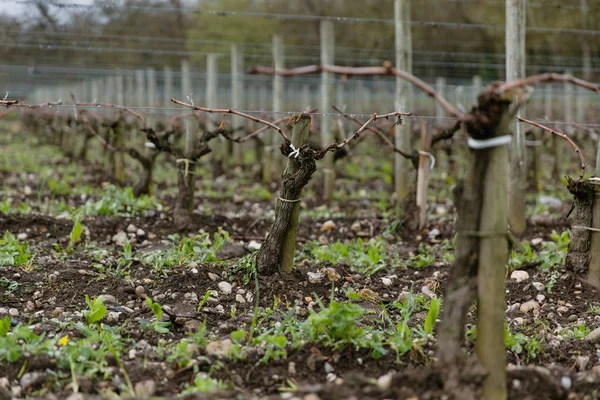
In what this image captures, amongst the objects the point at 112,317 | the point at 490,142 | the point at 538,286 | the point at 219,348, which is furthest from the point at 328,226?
the point at 490,142

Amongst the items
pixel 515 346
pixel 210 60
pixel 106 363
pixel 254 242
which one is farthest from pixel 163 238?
pixel 210 60

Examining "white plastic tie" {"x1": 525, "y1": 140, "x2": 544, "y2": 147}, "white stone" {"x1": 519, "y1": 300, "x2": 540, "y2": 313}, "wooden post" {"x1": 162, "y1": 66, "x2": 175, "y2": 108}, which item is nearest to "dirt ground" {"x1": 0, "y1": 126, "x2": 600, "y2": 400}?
"white stone" {"x1": 519, "y1": 300, "x2": 540, "y2": 313}

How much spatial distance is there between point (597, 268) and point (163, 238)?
3629 millimetres

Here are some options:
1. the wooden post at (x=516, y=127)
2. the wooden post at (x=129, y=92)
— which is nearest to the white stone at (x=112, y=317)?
the wooden post at (x=516, y=127)

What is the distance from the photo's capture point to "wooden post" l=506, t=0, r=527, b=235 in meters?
6.97

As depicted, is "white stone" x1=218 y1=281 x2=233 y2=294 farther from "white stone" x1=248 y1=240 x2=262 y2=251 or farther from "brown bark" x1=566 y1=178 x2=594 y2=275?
"brown bark" x1=566 y1=178 x2=594 y2=275

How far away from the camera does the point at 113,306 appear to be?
4.34 meters

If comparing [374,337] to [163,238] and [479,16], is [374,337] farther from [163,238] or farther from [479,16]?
[479,16]

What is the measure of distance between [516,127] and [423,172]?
113cm

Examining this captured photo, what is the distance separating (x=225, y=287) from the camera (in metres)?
4.65

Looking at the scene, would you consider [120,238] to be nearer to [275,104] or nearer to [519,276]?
[519,276]

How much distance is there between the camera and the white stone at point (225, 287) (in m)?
4.62

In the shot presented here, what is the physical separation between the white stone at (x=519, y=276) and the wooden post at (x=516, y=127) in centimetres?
185

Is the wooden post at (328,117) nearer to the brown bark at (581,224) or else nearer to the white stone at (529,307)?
the brown bark at (581,224)
